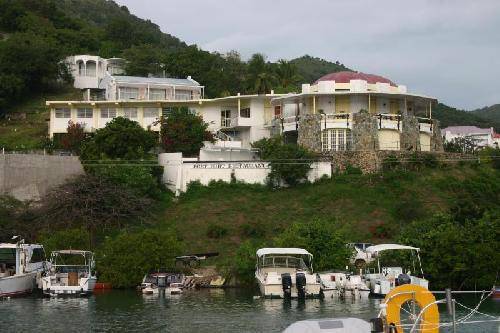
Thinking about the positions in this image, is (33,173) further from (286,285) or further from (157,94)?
(286,285)

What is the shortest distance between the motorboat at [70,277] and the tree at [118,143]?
18.1 meters

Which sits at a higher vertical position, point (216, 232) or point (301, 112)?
point (301, 112)

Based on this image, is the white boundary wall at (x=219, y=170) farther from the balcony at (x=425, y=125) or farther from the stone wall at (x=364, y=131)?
the balcony at (x=425, y=125)

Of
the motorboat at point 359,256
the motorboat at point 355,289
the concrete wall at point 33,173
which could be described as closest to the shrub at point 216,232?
the motorboat at point 359,256

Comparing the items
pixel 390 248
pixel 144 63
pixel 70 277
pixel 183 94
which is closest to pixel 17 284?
pixel 70 277

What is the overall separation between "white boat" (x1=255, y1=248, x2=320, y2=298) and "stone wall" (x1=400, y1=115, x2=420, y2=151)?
2479 centimetres

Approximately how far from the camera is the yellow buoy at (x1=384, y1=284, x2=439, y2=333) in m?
27.6

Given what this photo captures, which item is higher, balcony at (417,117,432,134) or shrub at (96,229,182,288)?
balcony at (417,117,432,134)

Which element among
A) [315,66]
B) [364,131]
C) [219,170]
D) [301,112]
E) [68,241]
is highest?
[315,66]

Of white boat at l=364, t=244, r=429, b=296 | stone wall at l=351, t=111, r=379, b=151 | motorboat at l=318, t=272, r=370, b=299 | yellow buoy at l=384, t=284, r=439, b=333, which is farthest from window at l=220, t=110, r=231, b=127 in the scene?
yellow buoy at l=384, t=284, r=439, b=333

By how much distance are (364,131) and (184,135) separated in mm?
16246

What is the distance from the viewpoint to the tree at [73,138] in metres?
74.8

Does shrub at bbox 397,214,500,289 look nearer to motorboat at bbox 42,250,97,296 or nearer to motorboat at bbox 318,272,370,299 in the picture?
motorboat at bbox 318,272,370,299

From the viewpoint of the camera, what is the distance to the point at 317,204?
64750 millimetres
